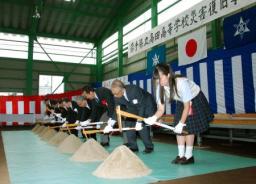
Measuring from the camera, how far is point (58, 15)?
1406 centimetres

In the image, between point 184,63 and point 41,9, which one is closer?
point 184,63

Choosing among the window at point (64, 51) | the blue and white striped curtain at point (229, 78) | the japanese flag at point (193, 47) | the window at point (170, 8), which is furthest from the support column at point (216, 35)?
the window at point (64, 51)

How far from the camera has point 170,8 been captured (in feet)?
33.2

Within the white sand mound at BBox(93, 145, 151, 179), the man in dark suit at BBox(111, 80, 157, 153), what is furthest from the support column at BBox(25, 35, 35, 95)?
the white sand mound at BBox(93, 145, 151, 179)

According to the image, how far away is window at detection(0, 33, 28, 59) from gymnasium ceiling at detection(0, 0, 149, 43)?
41cm

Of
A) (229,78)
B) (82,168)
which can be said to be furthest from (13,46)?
(82,168)

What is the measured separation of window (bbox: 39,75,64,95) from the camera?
15289mm

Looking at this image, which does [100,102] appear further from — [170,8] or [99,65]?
[99,65]

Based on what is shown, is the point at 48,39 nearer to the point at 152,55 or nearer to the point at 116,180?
the point at 152,55

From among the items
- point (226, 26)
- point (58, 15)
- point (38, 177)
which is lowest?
point (38, 177)

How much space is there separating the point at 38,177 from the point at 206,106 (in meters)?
1.83

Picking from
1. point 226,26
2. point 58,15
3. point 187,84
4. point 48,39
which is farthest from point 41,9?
point 187,84

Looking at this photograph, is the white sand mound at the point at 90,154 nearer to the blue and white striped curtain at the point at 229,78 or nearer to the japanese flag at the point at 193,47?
the blue and white striped curtain at the point at 229,78

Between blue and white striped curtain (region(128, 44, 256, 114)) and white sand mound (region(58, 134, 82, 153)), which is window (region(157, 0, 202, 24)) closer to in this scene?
blue and white striped curtain (region(128, 44, 256, 114))
